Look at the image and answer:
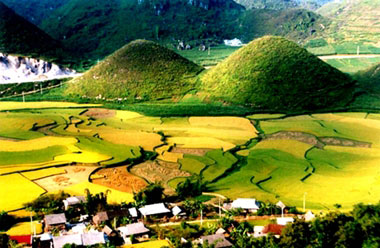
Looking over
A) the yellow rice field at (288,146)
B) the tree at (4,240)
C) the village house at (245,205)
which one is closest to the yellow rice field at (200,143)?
the yellow rice field at (288,146)

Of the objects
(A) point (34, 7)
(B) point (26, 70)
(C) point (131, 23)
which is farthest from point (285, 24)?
(A) point (34, 7)

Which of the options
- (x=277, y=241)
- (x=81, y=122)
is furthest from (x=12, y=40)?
(x=277, y=241)

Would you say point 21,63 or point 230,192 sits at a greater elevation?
point 21,63

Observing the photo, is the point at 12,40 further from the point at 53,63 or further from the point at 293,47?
the point at 293,47

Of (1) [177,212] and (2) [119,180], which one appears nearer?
(1) [177,212]

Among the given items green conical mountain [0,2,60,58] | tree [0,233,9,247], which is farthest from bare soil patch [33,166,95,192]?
green conical mountain [0,2,60,58]

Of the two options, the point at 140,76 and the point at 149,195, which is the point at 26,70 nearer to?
the point at 140,76

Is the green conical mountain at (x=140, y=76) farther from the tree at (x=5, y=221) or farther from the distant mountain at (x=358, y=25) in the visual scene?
the distant mountain at (x=358, y=25)
